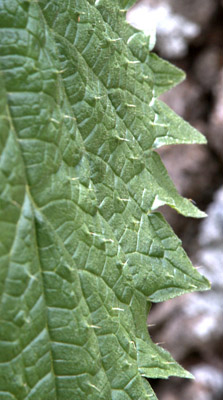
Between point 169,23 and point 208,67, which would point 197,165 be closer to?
point 208,67

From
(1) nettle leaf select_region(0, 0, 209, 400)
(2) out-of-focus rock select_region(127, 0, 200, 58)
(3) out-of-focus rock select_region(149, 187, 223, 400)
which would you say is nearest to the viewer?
(1) nettle leaf select_region(0, 0, 209, 400)

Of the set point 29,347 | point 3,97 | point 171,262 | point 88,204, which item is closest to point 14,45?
point 3,97

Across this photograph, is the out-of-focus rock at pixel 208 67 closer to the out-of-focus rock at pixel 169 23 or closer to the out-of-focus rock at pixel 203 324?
the out-of-focus rock at pixel 169 23

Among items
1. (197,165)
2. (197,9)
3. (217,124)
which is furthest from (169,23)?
(197,165)

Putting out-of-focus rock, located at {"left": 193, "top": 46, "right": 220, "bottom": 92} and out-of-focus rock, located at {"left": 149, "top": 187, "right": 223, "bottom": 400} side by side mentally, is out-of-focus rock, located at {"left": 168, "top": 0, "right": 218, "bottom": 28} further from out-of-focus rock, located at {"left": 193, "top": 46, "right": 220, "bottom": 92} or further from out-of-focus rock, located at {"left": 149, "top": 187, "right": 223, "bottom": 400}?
out-of-focus rock, located at {"left": 149, "top": 187, "right": 223, "bottom": 400}

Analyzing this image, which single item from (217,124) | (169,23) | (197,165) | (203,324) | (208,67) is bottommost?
(203,324)

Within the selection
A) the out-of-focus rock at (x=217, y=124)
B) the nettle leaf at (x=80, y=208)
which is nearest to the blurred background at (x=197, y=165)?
the out-of-focus rock at (x=217, y=124)

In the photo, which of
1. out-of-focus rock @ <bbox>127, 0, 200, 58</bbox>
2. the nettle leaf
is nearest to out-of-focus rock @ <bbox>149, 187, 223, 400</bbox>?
out-of-focus rock @ <bbox>127, 0, 200, 58</bbox>
